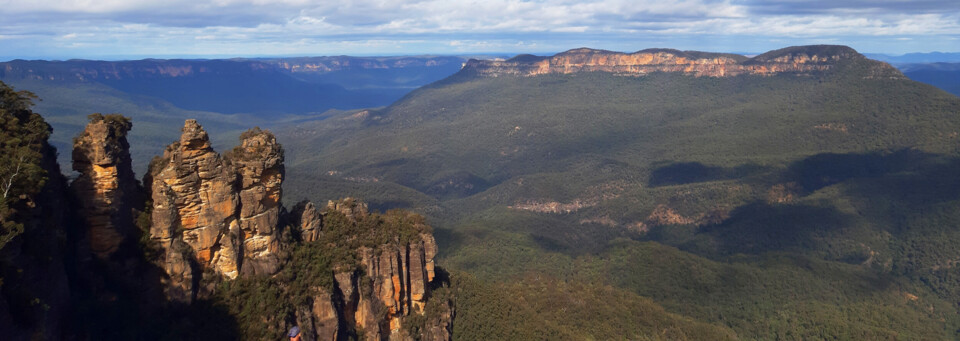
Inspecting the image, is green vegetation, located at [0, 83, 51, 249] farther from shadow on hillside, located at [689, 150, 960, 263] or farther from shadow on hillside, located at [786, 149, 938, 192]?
shadow on hillside, located at [786, 149, 938, 192]

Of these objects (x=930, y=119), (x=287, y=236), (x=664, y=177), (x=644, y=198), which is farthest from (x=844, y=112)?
(x=287, y=236)

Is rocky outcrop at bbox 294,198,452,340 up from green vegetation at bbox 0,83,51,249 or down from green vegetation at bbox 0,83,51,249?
down

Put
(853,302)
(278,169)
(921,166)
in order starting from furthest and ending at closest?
(921,166) → (853,302) → (278,169)

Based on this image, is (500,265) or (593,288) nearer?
(593,288)

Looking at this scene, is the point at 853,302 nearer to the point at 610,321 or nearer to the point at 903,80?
the point at 610,321

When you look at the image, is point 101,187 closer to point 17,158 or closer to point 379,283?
point 17,158

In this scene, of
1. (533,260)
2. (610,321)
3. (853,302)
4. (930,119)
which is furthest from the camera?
(930,119)

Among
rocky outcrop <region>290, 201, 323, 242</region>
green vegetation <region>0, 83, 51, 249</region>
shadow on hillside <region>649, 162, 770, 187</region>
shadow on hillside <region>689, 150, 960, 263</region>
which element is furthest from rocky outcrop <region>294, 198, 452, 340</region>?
shadow on hillside <region>649, 162, 770, 187</region>
